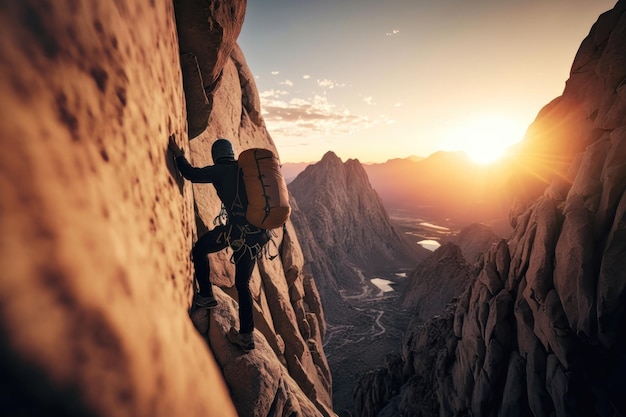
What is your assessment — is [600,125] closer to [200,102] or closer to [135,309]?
[200,102]

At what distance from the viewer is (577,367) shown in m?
9.83

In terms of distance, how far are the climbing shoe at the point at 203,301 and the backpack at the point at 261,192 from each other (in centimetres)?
164

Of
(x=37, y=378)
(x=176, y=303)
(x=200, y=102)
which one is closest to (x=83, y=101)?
(x=37, y=378)

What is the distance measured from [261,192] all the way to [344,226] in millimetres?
85147

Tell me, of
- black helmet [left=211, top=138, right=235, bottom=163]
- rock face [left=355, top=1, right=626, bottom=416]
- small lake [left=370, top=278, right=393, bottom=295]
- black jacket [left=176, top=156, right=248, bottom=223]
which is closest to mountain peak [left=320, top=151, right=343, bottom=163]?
small lake [left=370, top=278, right=393, bottom=295]

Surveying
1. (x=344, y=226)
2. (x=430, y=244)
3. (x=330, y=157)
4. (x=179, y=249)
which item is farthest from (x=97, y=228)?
(x=430, y=244)

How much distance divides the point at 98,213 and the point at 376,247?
95609 mm

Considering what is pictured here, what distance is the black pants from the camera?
15.4ft

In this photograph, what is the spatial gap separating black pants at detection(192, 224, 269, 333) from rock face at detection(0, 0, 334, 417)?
31 centimetres

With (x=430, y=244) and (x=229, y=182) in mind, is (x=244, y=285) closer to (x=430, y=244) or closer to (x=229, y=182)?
(x=229, y=182)

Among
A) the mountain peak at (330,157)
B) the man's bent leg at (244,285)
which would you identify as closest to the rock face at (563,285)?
the man's bent leg at (244,285)

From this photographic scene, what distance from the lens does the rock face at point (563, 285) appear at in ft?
30.0

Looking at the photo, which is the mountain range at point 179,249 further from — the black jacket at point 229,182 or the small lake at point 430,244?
the small lake at point 430,244

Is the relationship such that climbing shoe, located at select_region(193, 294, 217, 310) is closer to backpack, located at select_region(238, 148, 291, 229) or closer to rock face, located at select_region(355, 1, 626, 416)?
backpack, located at select_region(238, 148, 291, 229)
